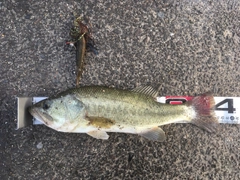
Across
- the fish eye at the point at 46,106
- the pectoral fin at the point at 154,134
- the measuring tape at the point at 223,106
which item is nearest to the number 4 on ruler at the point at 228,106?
the measuring tape at the point at 223,106

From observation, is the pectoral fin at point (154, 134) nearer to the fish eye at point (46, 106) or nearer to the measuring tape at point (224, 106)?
the measuring tape at point (224, 106)

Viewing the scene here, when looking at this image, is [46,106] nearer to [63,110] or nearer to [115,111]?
[63,110]

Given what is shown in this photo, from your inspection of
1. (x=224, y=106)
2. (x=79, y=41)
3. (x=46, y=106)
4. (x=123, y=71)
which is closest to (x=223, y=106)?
(x=224, y=106)

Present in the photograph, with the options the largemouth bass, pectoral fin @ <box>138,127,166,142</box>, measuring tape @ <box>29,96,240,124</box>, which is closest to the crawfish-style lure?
the largemouth bass

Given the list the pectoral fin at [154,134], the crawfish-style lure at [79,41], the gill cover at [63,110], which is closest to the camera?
the gill cover at [63,110]

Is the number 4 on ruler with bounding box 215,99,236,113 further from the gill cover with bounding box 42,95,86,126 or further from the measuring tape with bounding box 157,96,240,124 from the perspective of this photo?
the gill cover with bounding box 42,95,86,126

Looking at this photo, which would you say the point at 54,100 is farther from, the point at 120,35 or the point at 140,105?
the point at 120,35
